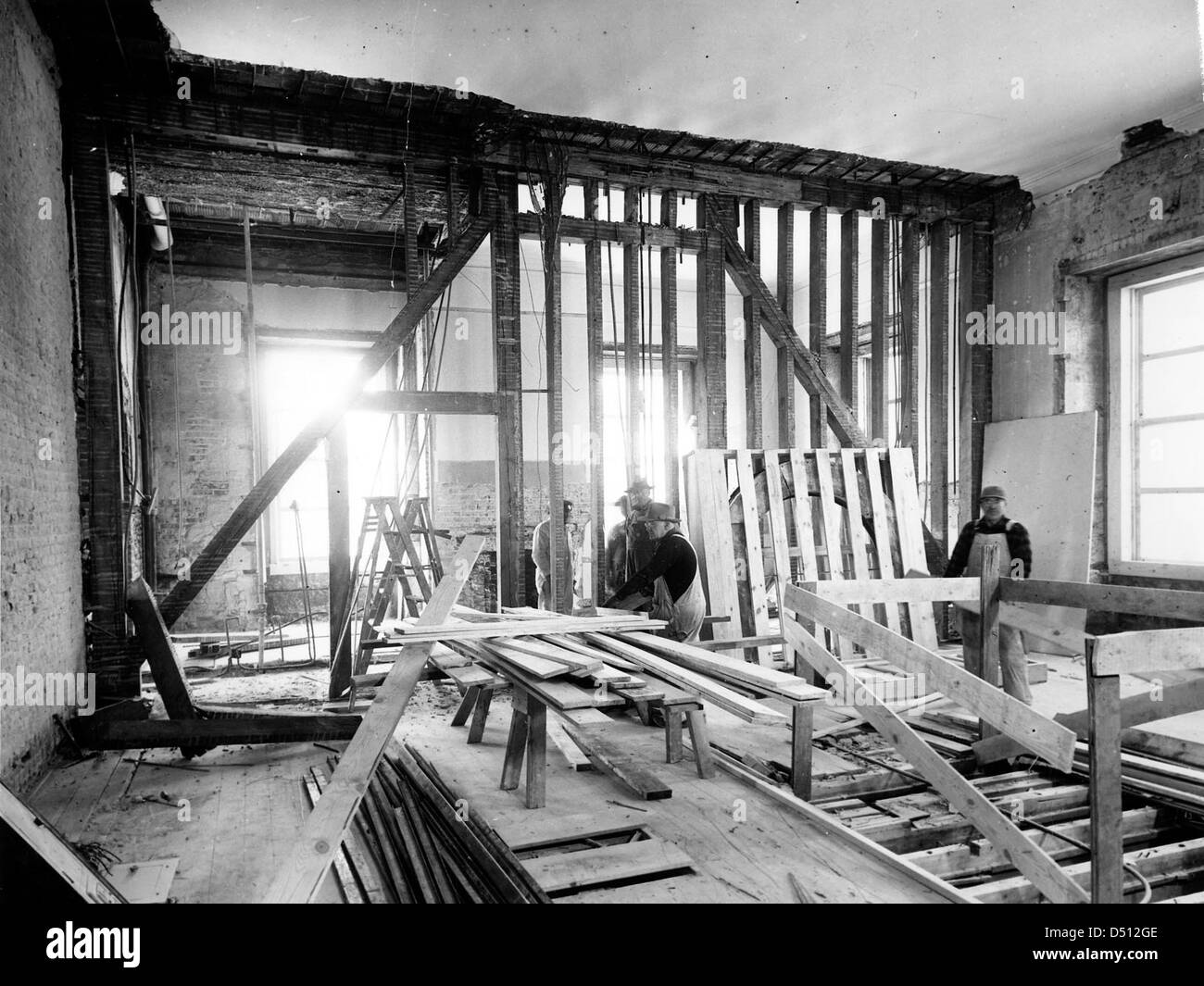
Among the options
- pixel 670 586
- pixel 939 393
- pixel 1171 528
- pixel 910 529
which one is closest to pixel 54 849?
pixel 670 586

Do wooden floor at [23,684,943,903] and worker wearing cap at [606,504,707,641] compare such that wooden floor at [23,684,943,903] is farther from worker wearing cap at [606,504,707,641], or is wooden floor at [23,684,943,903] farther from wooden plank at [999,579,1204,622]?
wooden plank at [999,579,1204,622]

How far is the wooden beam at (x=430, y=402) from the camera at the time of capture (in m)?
6.38

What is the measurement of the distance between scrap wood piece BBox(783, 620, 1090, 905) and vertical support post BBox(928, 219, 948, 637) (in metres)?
5.05

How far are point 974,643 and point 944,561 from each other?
298 centimetres

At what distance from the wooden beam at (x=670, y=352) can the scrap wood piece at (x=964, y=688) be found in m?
3.27

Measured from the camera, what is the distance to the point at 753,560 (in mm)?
6984

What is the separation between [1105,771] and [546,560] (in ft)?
18.1

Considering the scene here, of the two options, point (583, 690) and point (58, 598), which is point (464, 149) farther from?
point (583, 690)

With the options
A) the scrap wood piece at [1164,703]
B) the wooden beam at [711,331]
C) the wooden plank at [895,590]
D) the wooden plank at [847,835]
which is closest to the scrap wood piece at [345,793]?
the wooden plank at [847,835]

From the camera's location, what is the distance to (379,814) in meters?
3.60

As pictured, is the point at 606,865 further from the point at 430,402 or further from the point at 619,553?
the point at 430,402

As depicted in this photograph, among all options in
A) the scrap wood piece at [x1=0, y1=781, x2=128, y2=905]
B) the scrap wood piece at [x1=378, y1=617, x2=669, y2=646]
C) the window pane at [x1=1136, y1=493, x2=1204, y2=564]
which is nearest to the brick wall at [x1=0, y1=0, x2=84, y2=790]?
Result: the scrap wood piece at [x1=0, y1=781, x2=128, y2=905]

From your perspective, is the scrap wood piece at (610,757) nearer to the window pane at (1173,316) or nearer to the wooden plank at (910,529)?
the wooden plank at (910,529)
